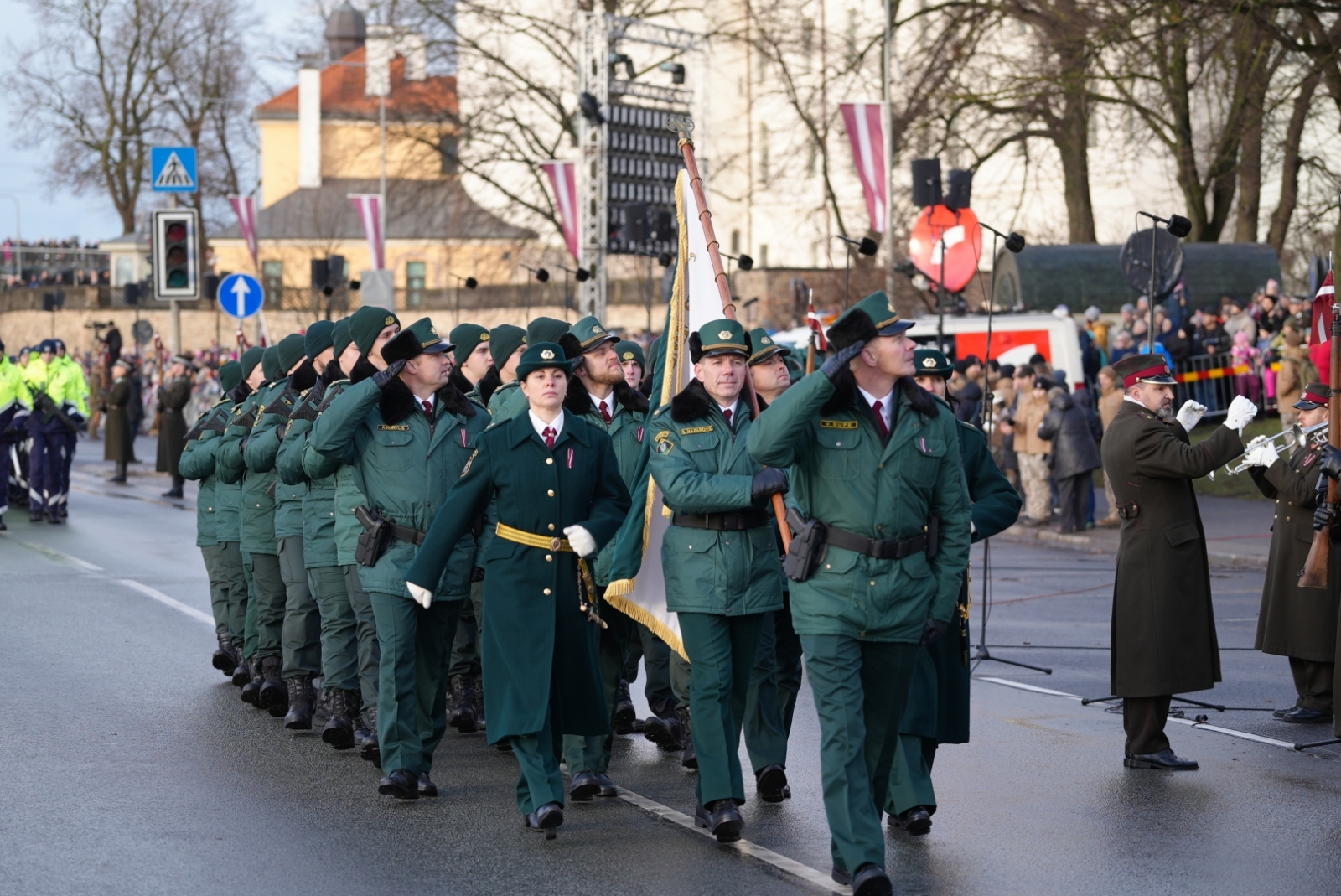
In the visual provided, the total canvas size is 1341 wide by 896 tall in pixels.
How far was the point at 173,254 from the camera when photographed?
24797 mm

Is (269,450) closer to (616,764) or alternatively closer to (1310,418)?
(616,764)

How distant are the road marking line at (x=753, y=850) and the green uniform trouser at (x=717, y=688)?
7.0 inches

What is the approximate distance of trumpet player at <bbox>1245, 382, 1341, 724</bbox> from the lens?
10492 millimetres

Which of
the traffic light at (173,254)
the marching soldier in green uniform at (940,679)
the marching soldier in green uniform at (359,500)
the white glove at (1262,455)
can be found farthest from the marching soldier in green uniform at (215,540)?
the traffic light at (173,254)

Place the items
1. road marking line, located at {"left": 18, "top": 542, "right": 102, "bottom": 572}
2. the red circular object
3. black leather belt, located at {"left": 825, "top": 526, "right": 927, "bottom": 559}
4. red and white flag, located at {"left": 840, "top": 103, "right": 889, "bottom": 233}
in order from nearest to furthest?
black leather belt, located at {"left": 825, "top": 526, "right": 927, "bottom": 559}
road marking line, located at {"left": 18, "top": 542, "right": 102, "bottom": 572}
the red circular object
red and white flag, located at {"left": 840, "top": 103, "right": 889, "bottom": 233}

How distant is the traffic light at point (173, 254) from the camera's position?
24750 mm

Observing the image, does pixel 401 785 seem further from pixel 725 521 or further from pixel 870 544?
pixel 870 544

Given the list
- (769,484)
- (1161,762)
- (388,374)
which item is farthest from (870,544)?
(1161,762)

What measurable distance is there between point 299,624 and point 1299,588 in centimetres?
532

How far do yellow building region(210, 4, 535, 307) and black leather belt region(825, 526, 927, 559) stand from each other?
4010cm

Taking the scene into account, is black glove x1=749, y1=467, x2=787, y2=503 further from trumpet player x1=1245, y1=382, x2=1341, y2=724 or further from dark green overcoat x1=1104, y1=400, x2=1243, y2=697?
trumpet player x1=1245, y1=382, x2=1341, y2=724

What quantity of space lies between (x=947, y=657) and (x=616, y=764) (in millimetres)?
1997

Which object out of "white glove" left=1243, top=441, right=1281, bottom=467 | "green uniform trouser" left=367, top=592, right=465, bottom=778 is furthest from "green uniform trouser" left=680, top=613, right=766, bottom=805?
"white glove" left=1243, top=441, right=1281, bottom=467

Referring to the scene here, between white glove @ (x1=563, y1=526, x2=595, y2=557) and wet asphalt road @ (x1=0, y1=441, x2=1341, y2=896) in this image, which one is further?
white glove @ (x1=563, y1=526, x2=595, y2=557)
